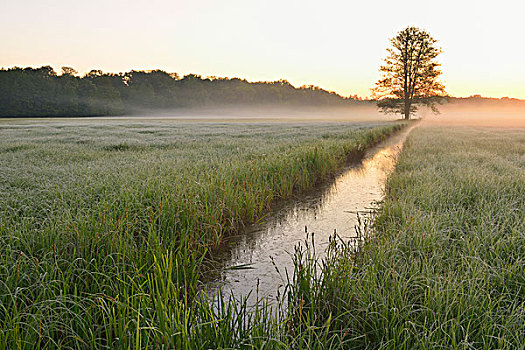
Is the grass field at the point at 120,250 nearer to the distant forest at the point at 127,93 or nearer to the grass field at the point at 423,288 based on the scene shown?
the grass field at the point at 423,288

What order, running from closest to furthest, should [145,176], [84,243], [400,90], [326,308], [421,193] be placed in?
[326,308] < [84,243] < [421,193] < [145,176] < [400,90]

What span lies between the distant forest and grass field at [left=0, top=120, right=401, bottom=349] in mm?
71248

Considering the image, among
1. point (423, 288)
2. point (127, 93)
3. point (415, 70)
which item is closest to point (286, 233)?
point (423, 288)

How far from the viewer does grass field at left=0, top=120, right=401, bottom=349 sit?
1653 millimetres

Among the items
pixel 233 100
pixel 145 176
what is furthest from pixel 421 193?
pixel 233 100

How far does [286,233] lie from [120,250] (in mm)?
2239

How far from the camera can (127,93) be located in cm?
9412

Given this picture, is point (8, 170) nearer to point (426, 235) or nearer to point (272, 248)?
point (272, 248)

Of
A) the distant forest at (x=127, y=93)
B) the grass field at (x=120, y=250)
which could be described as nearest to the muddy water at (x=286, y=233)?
the grass field at (x=120, y=250)

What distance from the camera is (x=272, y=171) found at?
5926 millimetres

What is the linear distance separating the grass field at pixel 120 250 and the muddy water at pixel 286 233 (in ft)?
0.84

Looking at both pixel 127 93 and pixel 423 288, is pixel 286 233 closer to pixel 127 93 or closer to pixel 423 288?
pixel 423 288

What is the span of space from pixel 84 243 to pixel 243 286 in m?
1.37

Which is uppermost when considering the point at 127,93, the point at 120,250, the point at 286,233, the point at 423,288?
the point at 127,93
